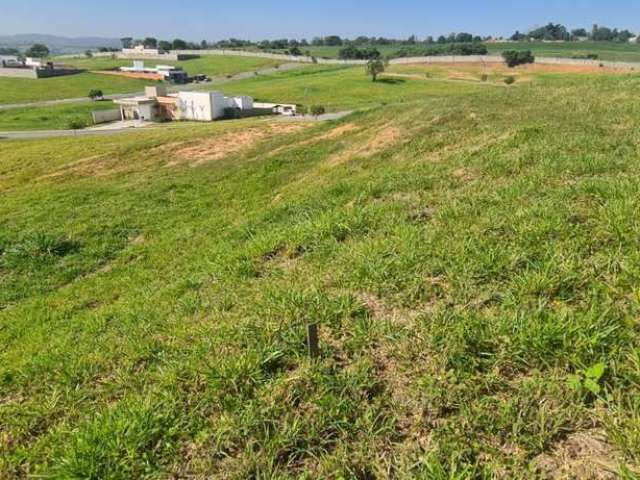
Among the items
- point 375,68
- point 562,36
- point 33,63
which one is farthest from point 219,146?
point 562,36

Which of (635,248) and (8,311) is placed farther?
(8,311)

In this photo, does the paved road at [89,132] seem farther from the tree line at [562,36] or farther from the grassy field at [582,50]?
the tree line at [562,36]

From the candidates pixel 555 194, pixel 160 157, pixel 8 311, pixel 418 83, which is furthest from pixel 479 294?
pixel 418 83

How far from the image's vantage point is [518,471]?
6.97 ft

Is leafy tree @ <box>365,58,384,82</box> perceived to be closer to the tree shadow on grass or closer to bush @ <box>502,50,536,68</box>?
the tree shadow on grass

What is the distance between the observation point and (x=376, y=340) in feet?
10.3

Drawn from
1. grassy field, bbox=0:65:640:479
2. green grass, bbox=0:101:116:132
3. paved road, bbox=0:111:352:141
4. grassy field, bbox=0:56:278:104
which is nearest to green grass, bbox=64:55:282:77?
grassy field, bbox=0:56:278:104

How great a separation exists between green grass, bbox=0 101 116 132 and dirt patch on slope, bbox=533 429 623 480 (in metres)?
58.7

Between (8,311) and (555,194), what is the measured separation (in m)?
7.50

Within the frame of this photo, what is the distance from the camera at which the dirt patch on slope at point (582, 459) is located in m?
2.06

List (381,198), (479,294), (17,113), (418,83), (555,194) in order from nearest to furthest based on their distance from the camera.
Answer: (479,294) → (555,194) → (381,198) → (17,113) → (418,83)

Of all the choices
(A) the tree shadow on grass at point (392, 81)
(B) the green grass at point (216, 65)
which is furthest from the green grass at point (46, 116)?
(B) the green grass at point (216, 65)

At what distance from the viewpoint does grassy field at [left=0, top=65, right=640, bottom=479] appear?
93.4 inches

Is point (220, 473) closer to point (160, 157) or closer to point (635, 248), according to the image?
point (635, 248)
